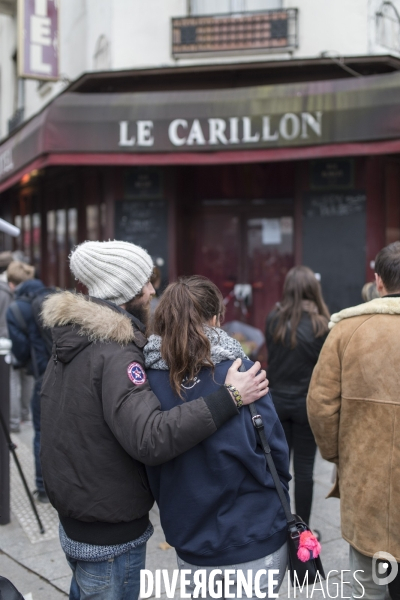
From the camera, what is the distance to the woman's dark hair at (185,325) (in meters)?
2.01

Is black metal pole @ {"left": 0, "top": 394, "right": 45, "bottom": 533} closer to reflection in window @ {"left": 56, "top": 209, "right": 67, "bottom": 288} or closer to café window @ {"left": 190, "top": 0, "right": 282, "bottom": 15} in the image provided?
café window @ {"left": 190, "top": 0, "right": 282, "bottom": 15}

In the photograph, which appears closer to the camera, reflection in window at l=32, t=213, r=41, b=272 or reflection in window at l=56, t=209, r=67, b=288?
reflection in window at l=56, t=209, r=67, b=288

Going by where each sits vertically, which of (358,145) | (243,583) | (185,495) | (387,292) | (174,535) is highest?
(358,145)

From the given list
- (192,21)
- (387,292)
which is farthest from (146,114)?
(387,292)

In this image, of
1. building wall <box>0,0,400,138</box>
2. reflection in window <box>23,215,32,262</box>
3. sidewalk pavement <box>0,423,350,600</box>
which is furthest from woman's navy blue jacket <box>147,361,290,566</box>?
reflection in window <box>23,215,32,262</box>

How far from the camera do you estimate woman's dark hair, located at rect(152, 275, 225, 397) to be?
2012 mm

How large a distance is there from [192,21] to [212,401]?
6.79m

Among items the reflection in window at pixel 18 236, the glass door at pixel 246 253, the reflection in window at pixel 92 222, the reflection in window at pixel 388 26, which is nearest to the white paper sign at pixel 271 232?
the glass door at pixel 246 253

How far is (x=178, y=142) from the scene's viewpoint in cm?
698

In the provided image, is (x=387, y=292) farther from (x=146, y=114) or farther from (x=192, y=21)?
(x=192, y=21)

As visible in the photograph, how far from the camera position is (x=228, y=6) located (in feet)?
24.9

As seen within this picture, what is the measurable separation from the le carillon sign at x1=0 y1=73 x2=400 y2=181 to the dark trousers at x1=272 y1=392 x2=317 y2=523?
12.3ft

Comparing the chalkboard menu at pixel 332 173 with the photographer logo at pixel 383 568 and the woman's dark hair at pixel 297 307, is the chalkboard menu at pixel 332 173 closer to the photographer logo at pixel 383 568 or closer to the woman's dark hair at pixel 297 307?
the woman's dark hair at pixel 297 307

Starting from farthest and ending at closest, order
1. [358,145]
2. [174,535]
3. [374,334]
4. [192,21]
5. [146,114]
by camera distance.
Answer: [192,21] → [146,114] → [358,145] → [374,334] → [174,535]
